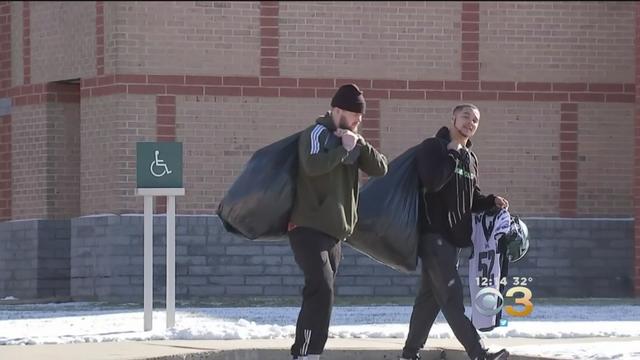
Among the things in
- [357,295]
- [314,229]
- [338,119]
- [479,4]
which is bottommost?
[357,295]

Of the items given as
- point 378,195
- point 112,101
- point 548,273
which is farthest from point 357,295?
point 378,195

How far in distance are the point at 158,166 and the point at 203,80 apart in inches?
243

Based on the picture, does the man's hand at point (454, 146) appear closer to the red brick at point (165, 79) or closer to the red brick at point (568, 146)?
the red brick at point (165, 79)

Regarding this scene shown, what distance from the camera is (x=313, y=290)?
998 centimetres

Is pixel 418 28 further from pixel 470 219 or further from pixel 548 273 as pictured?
pixel 470 219

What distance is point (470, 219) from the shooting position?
10.6m

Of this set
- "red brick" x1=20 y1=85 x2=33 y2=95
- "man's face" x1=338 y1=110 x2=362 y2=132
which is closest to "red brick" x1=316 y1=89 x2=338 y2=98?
"red brick" x1=20 y1=85 x2=33 y2=95

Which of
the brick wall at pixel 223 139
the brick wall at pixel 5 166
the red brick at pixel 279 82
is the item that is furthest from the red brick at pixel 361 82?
the brick wall at pixel 5 166

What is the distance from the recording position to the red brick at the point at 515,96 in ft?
66.7

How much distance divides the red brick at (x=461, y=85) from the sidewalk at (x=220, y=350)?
8282 millimetres

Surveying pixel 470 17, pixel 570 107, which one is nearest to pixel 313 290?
pixel 470 17

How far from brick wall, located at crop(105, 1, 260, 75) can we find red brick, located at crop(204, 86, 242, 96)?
0.66ft

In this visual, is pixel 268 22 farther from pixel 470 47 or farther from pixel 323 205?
pixel 323 205

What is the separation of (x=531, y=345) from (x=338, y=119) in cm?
271
